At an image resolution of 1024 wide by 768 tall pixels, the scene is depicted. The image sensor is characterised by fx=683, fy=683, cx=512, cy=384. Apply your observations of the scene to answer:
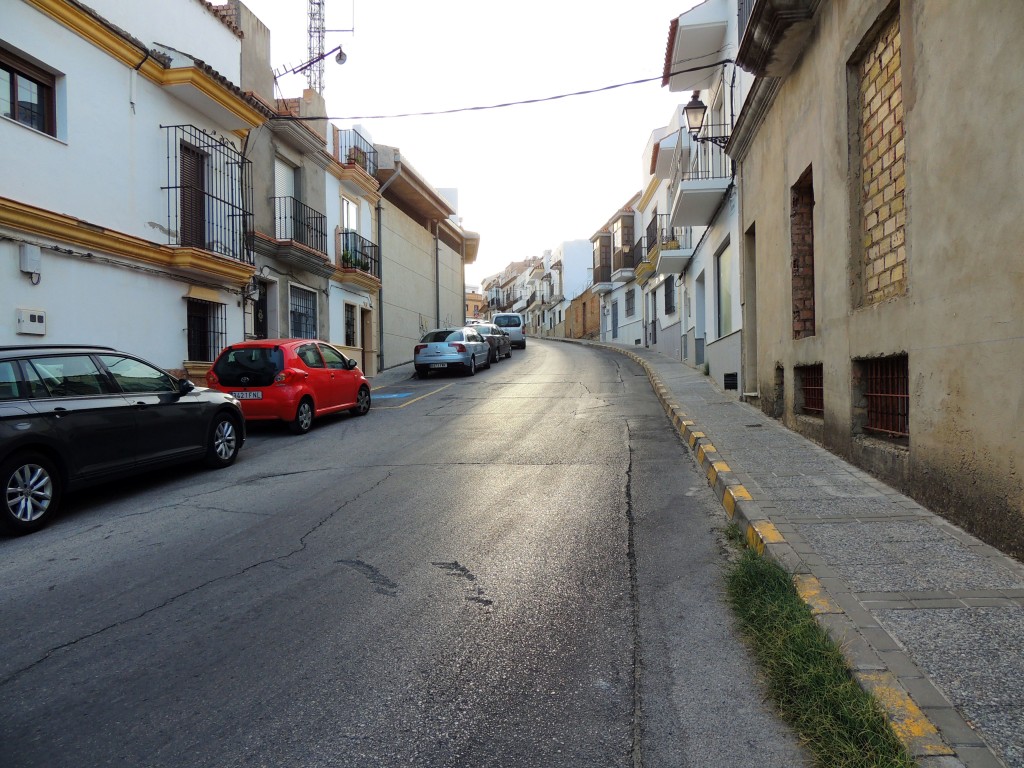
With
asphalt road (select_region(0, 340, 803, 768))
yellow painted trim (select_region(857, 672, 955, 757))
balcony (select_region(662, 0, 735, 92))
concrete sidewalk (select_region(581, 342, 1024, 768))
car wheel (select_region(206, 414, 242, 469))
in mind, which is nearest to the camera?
yellow painted trim (select_region(857, 672, 955, 757))

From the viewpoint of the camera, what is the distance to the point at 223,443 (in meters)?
8.21

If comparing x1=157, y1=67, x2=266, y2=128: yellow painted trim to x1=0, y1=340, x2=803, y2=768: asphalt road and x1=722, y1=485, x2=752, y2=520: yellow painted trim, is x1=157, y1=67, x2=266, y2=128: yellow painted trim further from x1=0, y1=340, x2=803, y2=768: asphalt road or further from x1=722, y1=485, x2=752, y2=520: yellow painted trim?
x1=722, y1=485, x2=752, y2=520: yellow painted trim

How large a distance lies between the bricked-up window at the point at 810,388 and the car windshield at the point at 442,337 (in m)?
12.5

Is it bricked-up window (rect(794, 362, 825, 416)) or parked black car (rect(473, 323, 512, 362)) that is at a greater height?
parked black car (rect(473, 323, 512, 362))

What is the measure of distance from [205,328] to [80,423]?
7.96 meters

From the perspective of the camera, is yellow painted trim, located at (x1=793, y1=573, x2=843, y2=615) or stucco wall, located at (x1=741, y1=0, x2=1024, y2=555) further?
stucco wall, located at (x1=741, y1=0, x2=1024, y2=555)

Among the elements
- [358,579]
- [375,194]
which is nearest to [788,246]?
[358,579]

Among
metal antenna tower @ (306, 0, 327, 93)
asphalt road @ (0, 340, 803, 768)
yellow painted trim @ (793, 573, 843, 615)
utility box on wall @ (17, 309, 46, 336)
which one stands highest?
metal antenna tower @ (306, 0, 327, 93)

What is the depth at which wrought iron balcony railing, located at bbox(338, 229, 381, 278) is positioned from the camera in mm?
20125

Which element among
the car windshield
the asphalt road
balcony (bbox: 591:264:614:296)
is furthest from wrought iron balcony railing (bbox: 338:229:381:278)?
balcony (bbox: 591:264:614:296)

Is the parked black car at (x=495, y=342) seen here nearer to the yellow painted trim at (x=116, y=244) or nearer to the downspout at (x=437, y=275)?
the downspout at (x=437, y=275)

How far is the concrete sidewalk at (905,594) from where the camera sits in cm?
245

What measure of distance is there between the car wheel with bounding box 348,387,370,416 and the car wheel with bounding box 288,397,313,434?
1.66m

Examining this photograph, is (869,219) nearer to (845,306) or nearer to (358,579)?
(845,306)
